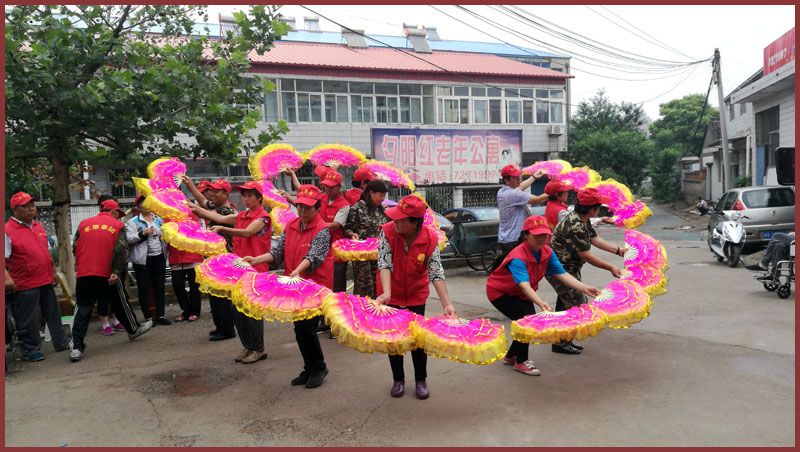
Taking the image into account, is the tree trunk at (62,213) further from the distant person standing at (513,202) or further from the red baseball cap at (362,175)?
the distant person standing at (513,202)

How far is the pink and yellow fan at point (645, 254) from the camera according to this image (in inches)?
211

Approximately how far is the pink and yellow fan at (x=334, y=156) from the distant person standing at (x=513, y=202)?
67.5 inches

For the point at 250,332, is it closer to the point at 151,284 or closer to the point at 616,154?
the point at 151,284

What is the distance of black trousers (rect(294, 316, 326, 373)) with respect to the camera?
4.68m

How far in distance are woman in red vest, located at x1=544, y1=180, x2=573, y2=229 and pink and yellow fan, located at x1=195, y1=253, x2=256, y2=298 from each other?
323cm

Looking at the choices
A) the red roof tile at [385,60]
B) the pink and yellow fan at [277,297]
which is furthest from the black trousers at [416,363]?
the red roof tile at [385,60]

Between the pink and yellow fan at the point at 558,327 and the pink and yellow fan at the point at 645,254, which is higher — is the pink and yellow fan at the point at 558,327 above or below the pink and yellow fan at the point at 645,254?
below

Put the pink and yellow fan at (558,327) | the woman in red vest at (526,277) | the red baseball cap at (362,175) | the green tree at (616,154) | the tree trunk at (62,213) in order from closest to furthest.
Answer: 1. the pink and yellow fan at (558,327)
2. the woman in red vest at (526,277)
3. the red baseball cap at (362,175)
4. the tree trunk at (62,213)
5. the green tree at (616,154)

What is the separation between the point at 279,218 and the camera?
20.6 feet

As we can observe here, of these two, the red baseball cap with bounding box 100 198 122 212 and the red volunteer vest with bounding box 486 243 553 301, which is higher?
the red baseball cap with bounding box 100 198 122 212

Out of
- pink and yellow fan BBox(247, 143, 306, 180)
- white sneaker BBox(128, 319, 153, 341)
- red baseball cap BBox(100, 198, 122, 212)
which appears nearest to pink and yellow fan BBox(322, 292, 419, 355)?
pink and yellow fan BBox(247, 143, 306, 180)

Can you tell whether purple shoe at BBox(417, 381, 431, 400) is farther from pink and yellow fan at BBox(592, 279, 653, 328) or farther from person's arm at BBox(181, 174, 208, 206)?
person's arm at BBox(181, 174, 208, 206)

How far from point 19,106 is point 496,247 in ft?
27.5

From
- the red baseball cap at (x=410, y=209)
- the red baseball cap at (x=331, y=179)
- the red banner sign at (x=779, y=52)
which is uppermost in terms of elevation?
the red banner sign at (x=779, y=52)
